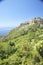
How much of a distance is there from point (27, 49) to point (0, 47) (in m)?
13.2

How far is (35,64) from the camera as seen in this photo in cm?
4556

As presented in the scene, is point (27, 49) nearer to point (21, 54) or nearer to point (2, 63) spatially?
point (21, 54)

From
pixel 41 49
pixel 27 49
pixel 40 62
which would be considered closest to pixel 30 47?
pixel 27 49

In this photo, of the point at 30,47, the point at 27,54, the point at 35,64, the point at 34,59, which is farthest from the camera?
the point at 30,47

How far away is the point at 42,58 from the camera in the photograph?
49.5 meters

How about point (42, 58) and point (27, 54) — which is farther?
point (27, 54)

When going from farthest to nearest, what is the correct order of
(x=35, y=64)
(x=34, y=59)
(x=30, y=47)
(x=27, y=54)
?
(x=30, y=47) < (x=27, y=54) < (x=34, y=59) < (x=35, y=64)

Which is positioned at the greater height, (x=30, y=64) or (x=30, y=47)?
(x=30, y=47)

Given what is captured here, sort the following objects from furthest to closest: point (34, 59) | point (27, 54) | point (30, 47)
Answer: point (30, 47), point (27, 54), point (34, 59)

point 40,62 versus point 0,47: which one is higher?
point 0,47

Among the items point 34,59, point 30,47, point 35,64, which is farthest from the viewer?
point 30,47

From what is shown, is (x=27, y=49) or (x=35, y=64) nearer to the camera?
(x=35, y=64)

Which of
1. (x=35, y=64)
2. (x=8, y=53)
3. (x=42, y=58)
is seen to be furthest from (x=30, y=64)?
(x=8, y=53)

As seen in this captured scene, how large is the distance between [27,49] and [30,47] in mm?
2881
